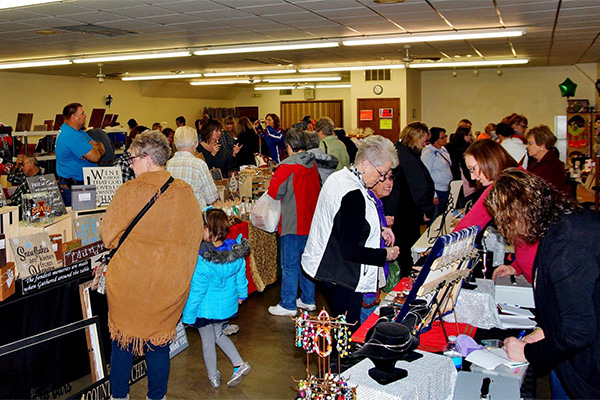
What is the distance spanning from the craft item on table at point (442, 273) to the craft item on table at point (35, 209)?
9.30 ft

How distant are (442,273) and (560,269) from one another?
1.67 ft

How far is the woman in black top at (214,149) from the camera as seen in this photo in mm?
6883

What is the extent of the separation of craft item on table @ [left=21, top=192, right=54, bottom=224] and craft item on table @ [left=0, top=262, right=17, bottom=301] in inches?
25.6

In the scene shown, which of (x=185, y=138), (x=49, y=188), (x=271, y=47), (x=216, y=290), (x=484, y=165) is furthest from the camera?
(x=271, y=47)

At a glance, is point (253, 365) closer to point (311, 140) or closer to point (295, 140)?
point (295, 140)

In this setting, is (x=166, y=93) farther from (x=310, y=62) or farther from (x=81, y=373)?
(x=81, y=373)

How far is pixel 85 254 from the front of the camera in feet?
13.0

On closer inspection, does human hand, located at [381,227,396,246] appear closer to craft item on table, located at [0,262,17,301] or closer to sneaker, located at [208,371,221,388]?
sneaker, located at [208,371,221,388]

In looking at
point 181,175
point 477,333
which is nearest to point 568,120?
point 181,175

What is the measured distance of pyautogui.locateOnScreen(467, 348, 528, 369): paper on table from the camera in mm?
2434

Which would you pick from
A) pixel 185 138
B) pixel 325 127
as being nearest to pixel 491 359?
pixel 185 138

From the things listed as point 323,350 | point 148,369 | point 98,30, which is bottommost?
point 148,369

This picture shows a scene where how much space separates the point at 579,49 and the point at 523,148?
587cm

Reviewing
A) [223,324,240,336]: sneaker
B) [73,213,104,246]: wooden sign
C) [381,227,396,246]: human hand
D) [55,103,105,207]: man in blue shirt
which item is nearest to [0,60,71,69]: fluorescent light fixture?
[55,103,105,207]: man in blue shirt
